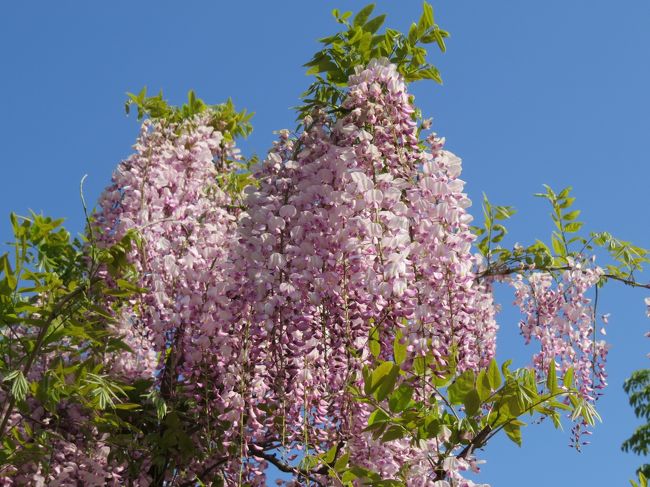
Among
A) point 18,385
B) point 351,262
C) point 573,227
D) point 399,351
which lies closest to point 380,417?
point 399,351

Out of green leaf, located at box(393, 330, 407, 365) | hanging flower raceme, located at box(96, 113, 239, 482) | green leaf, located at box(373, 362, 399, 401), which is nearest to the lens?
green leaf, located at box(373, 362, 399, 401)

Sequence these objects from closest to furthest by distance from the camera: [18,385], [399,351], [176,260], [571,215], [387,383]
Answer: [387,383]
[399,351]
[18,385]
[176,260]
[571,215]

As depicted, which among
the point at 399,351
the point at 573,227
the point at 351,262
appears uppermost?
the point at 573,227

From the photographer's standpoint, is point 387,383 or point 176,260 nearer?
point 387,383

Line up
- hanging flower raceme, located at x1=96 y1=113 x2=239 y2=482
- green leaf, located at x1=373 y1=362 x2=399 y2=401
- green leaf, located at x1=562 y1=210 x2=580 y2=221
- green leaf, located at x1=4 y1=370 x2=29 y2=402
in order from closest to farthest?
green leaf, located at x1=373 y1=362 x2=399 y2=401 → green leaf, located at x1=4 y1=370 x2=29 y2=402 → hanging flower raceme, located at x1=96 y1=113 x2=239 y2=482 → green leaf, located at x1=562 y1=210 x2=580 y2=221

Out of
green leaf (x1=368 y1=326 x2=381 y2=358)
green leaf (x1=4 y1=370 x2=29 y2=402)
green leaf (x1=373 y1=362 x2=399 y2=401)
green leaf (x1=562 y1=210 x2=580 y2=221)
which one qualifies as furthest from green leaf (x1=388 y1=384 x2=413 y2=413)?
green leaf (x1=562 y1=210 x2=580 y2=221)

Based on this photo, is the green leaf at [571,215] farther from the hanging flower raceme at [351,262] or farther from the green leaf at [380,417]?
the green leaf at [380,417]

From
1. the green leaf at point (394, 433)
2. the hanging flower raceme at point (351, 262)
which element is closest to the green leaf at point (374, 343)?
the hanging flower raceme at point (351, 262)

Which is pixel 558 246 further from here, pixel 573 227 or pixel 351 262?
pixel 351 262

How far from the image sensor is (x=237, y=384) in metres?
3.55

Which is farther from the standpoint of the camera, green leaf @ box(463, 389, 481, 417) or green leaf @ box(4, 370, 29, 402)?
green leaf @ box(4, 370, 29, 402)

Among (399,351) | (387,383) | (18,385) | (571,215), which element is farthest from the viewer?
(571,215)

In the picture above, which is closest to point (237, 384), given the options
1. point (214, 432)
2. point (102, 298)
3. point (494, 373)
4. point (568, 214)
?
point (214, 432)

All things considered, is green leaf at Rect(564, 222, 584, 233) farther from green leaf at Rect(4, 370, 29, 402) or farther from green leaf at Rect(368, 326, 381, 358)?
green leaf at Rect(4, 370, 29, 402)
